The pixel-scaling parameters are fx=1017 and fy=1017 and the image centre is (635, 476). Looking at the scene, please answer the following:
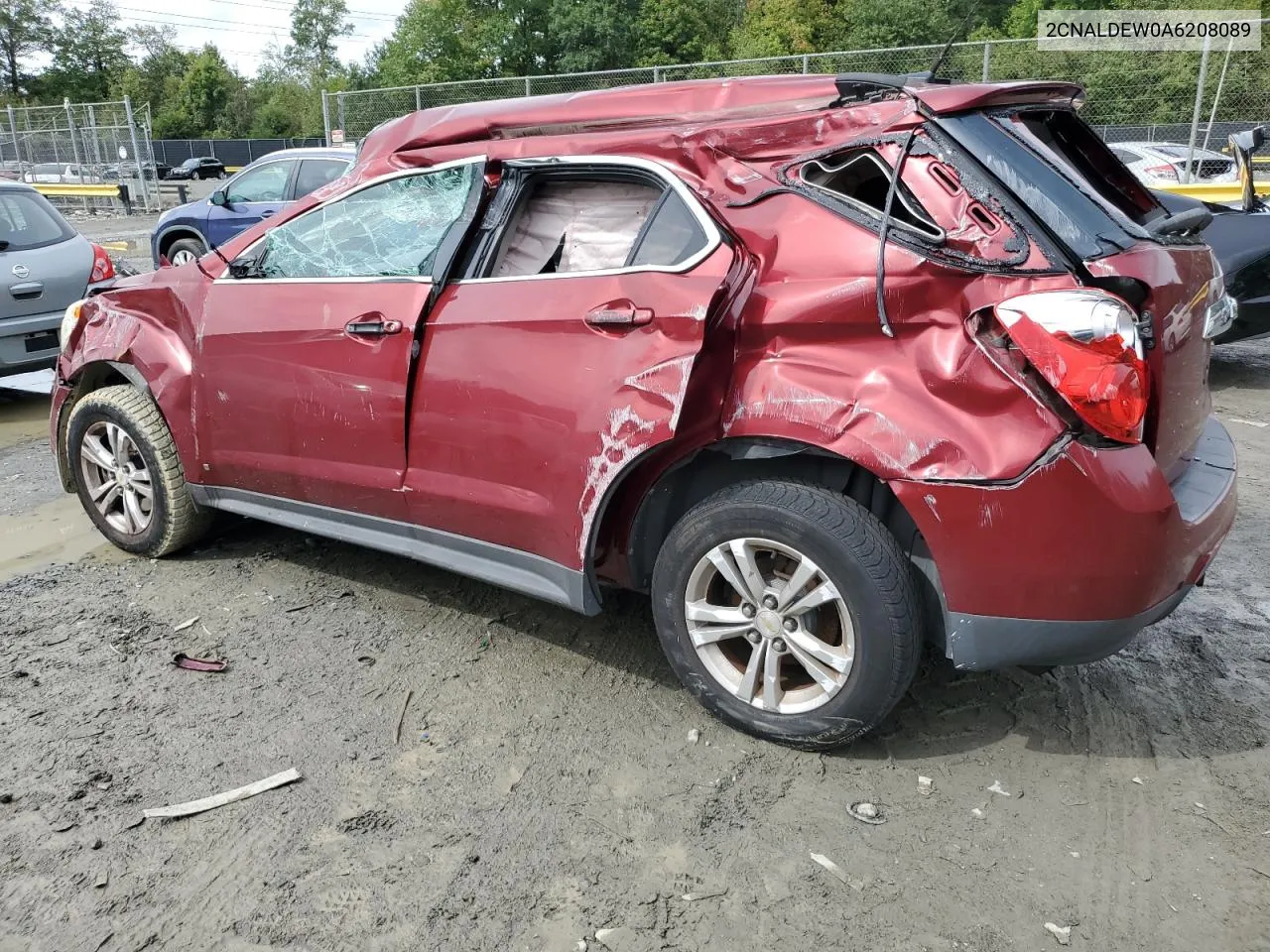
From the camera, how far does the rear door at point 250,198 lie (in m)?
12.3

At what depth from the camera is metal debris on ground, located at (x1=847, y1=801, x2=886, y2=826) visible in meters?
2.70

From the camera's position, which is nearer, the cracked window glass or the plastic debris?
the plastic debris

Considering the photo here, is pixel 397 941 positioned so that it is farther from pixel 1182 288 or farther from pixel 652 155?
pixel 1182 288

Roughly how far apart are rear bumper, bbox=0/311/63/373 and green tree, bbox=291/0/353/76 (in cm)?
9133

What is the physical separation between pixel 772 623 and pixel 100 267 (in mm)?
7237

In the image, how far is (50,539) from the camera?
4.83 metres

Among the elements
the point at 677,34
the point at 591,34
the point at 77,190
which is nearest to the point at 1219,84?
the point at 77,190

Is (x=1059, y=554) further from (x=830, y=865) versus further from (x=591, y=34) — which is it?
(x=591, y=34)

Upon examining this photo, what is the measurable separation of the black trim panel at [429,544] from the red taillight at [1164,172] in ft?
40.8

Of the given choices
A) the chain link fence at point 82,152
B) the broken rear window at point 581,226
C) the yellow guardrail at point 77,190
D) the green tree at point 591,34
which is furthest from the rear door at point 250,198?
the green tree at point 591,34

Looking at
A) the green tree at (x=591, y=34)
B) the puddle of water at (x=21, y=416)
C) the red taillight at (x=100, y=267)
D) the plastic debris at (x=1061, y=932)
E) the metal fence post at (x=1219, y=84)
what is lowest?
the puddle of water at (x=21, y=416)

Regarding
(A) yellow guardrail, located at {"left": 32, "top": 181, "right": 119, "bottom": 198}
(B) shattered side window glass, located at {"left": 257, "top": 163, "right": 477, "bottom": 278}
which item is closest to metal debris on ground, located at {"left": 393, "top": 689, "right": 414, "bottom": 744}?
(B) shattered side window glass, located at {"left": 257, "top": 163, "right": 477, "bottom": 278}

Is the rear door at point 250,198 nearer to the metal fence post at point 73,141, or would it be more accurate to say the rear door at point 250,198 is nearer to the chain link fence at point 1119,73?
the chain link fence at point 1119,73

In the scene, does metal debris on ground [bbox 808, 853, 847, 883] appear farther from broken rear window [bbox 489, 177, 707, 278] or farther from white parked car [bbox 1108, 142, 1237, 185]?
white parked car [bbox 1108, 142, 1237, 185]
